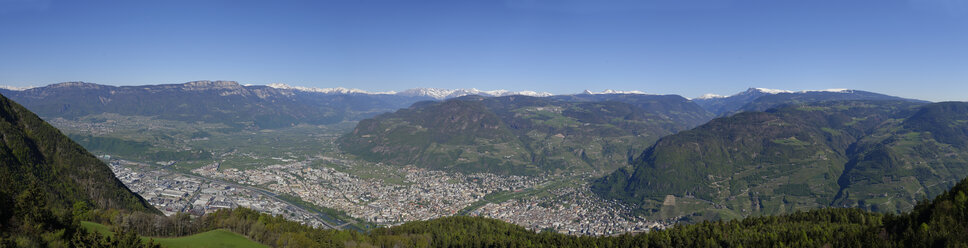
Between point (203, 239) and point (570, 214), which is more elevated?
point (203, 239)

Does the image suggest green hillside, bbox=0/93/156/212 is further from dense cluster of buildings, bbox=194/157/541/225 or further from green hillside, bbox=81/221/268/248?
dense cluster of buildings, bbox=194/157/541/225

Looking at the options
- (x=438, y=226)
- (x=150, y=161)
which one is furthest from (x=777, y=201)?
(x=150, y=161)

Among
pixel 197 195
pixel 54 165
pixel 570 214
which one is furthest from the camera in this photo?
pixel 570 214

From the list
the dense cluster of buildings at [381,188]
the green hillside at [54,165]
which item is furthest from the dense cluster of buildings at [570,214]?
the green hillside at [54,165]

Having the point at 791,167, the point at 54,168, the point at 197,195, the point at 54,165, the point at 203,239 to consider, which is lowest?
the point at 197,195

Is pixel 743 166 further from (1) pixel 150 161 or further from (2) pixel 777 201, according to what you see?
(1) pixel 150 161

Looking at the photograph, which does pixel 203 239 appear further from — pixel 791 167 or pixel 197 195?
pixel 791 167

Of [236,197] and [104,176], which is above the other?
[104,176]

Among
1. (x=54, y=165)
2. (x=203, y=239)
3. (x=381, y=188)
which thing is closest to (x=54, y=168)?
(x=54, y=165)
